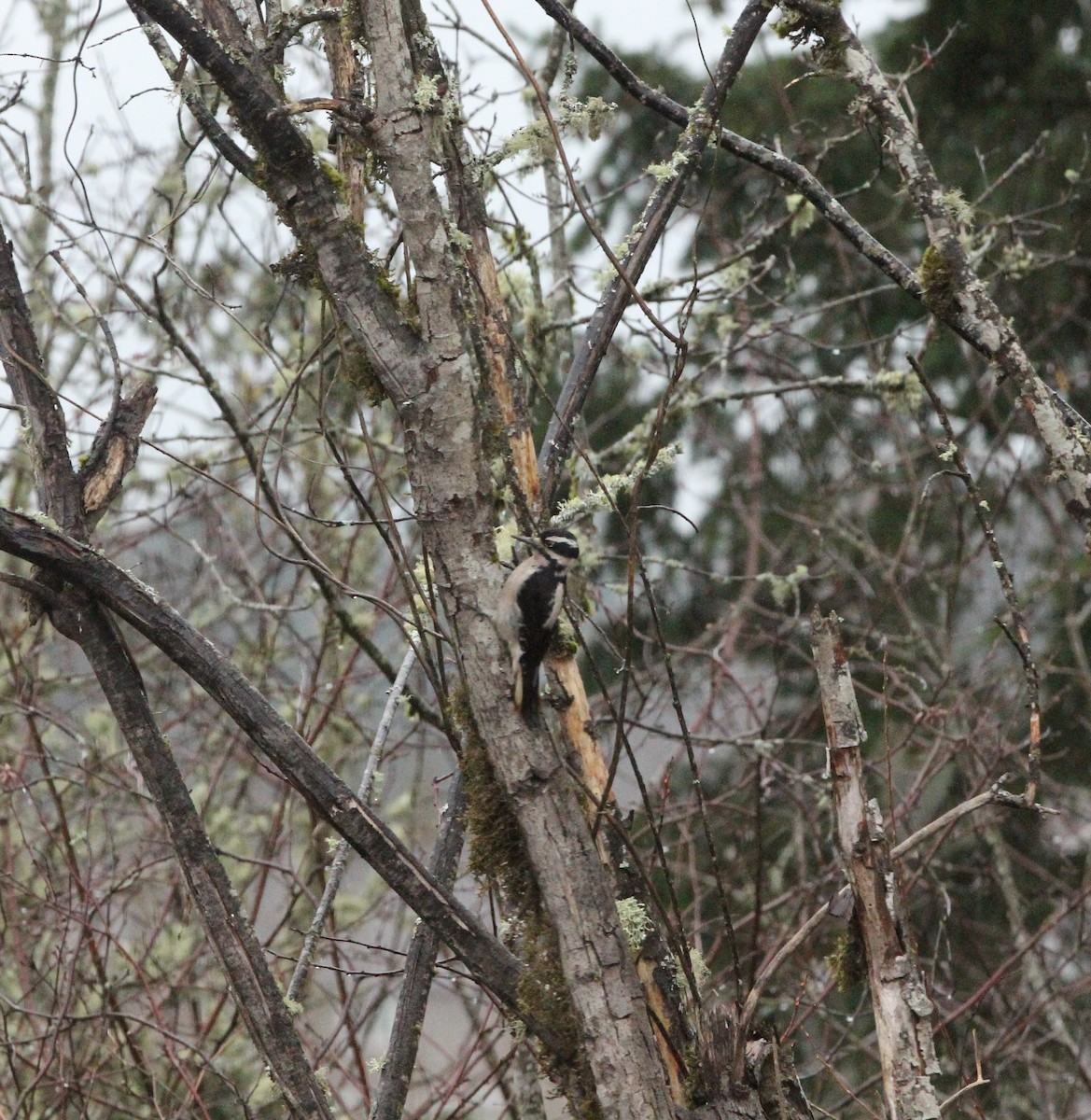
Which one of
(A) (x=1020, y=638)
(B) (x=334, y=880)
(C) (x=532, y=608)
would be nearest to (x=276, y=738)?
(B) (x=334, y=880)

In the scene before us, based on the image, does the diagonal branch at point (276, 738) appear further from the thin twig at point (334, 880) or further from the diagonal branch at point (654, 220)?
the diagonal branch at point (654, 220)

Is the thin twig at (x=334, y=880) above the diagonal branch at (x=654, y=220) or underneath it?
underneath

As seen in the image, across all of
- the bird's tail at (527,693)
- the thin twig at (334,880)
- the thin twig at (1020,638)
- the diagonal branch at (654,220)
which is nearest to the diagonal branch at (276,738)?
the thin twig at (334,880)

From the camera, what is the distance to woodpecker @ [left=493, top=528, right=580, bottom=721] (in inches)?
101

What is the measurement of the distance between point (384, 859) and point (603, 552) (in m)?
3.03

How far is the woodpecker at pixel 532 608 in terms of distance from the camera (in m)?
2.57

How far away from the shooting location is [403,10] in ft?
9.93

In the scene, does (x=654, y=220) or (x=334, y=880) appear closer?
(x=334, y=880)

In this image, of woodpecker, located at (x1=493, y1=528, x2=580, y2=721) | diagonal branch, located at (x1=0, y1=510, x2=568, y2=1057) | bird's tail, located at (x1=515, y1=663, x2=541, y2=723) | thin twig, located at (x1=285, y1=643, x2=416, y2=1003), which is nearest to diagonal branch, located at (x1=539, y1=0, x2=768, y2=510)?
woodpecker, located at (x1=493, y1=528, x2=580, y2=721)

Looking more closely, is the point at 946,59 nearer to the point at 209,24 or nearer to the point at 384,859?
the point at 209,24

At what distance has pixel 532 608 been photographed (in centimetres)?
292

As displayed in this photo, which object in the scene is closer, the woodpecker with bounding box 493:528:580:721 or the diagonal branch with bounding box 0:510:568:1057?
the woodpecker with bounding box 493:528:580:721

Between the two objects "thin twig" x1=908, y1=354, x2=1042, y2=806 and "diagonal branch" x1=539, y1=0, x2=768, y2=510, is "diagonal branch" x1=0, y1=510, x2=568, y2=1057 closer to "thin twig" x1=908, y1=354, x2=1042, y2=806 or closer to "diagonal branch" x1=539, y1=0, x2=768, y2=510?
"diagonal branch" x1=539, y1=0, x2=768, y2=510

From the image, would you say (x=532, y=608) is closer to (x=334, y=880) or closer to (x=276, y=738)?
(x=276, y=738)
